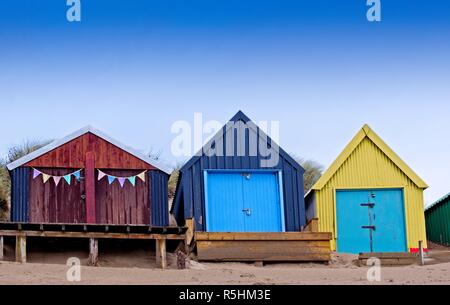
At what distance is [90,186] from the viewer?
81.5 feet

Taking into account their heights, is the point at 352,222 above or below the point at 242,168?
below

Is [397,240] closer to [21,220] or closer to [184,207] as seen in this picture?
[184,207]

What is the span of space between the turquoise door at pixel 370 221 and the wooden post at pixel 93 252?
25.5ft

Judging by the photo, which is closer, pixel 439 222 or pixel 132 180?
pixel 132 180

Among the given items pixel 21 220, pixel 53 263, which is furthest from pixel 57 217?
pixel 53 263

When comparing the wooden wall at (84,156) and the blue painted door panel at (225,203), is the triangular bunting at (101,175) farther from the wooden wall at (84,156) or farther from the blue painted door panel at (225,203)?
the blue painted door panel at (225,203)

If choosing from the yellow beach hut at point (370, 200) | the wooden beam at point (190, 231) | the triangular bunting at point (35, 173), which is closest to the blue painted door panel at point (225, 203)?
the wooden beam at point (190, 231)

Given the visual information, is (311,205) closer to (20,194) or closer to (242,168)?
(242,168)

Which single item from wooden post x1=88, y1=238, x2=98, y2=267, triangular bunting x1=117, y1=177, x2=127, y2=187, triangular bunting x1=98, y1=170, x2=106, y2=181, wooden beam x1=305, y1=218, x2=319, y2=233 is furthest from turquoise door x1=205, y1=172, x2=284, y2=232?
wooden post x1=88, y1=238, x2=98, y2=267

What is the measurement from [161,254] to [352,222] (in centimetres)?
705

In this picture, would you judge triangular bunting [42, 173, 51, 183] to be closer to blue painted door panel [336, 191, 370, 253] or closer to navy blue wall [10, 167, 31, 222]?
navy blue wall [10, 167, 31, 222]

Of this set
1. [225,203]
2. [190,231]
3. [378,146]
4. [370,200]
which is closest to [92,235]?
[190,231]
